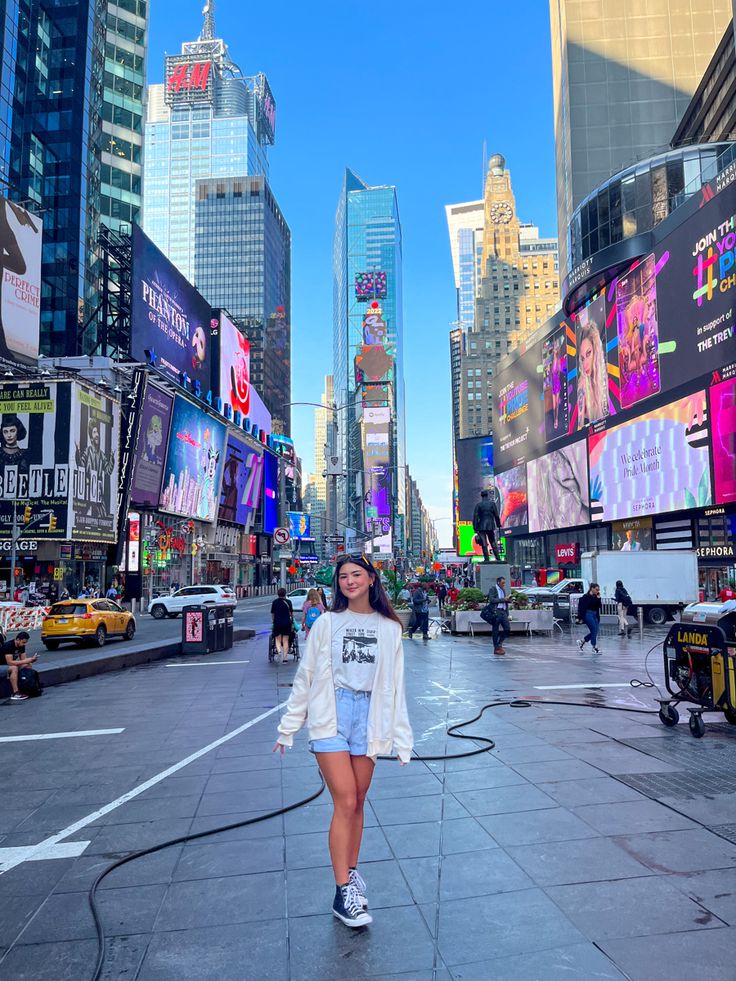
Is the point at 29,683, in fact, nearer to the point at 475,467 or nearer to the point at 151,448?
the point at 151,448

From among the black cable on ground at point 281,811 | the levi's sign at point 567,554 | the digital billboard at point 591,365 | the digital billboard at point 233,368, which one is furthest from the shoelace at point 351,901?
the digital billboard at point 233,368

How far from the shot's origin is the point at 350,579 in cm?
412

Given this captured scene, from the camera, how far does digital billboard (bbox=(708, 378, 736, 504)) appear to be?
3866 centimetres

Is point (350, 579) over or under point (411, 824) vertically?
over

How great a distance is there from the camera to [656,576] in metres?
31.2

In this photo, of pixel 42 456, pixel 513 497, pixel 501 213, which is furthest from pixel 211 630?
pixel 501 213

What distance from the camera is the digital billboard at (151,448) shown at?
5034cm

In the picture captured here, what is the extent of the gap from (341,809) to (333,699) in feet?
1.83

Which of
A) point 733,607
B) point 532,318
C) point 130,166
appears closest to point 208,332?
point 130,166

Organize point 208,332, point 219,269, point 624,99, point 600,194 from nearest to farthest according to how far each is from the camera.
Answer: point 600,194
point 208,332
point 624,99
point 219,269

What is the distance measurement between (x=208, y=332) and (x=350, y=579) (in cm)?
6818

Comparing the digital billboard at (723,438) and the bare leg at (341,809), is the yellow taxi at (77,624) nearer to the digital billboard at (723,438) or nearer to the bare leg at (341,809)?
the bare leg at (341,809)

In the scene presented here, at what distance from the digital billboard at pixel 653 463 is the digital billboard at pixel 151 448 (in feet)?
108

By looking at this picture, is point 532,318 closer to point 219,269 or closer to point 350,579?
point 219,269
